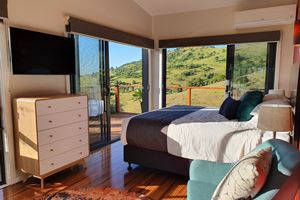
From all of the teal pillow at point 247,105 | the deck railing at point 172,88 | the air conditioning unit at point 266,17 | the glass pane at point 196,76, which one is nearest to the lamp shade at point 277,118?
the teal pillow at point 247,105

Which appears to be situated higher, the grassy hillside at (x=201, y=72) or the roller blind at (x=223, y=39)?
the roller blind at (x=223, y=39)

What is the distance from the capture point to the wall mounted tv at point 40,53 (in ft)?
8.61

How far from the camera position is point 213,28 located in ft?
15.6

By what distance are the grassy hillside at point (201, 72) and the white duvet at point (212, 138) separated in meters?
1.86

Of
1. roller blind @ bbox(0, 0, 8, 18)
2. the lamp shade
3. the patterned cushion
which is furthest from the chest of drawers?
the lamp shade

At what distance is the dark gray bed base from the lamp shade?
1084 mm

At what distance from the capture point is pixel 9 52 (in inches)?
103

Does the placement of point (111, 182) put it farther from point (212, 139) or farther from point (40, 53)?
point (40, 53)

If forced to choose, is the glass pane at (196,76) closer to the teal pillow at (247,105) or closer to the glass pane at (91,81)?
the teal pillow at (247,105)

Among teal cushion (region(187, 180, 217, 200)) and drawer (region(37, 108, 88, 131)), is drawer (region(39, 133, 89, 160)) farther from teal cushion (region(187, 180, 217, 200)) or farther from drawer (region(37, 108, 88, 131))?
teal cushion (region(187, 180, 217, 200))

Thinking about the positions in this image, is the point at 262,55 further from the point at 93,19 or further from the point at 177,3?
the point at 93,19

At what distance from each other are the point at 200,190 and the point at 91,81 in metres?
2.78

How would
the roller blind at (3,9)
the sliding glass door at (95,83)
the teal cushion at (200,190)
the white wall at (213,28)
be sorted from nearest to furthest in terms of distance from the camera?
the teal cushion at (200,190)
the roller blind at (3,9)
the sliding glass door at (95,83)
the white wall at (213,28)

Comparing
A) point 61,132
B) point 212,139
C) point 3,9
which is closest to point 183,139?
point 212,139
